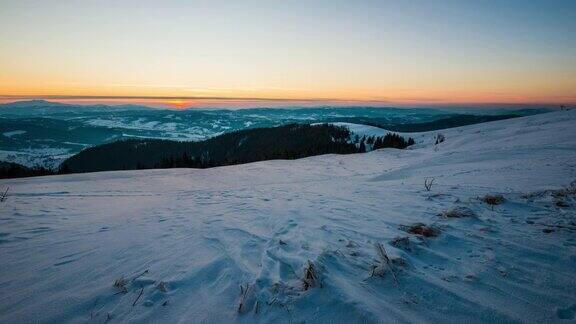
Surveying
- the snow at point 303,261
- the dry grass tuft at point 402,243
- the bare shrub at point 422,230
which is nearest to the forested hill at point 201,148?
the snow at point 303,261

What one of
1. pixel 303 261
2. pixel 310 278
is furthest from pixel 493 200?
pixel 310 278

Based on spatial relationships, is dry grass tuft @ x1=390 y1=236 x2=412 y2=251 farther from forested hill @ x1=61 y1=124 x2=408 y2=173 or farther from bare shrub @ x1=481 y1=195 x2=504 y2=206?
forested hill @ x1=61 y1=124 x2=408 y2=173

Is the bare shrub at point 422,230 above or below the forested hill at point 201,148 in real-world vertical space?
above

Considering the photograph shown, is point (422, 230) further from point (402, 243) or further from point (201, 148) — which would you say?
point (201, 148)

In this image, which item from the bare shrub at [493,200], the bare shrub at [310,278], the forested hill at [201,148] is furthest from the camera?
the forested hill at [201,148]

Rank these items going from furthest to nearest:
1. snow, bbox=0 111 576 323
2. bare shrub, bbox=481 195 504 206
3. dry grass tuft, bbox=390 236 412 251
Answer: bare shrub, bbox=481 195 504 206, dry grass tuft, bbox=390 236 412 251, snow, bbox=0 111 576 323

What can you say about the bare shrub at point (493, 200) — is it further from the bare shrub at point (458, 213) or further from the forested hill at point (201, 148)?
the forested hill at point (201, 148)

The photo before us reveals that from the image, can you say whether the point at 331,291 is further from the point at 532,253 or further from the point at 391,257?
the point at 532,253

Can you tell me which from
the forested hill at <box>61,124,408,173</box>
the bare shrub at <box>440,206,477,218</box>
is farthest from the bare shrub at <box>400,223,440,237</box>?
the forested hill at <box>61,124,408,173</box>

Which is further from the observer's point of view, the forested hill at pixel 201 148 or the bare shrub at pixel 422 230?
the forested hill at pixel 201 148
